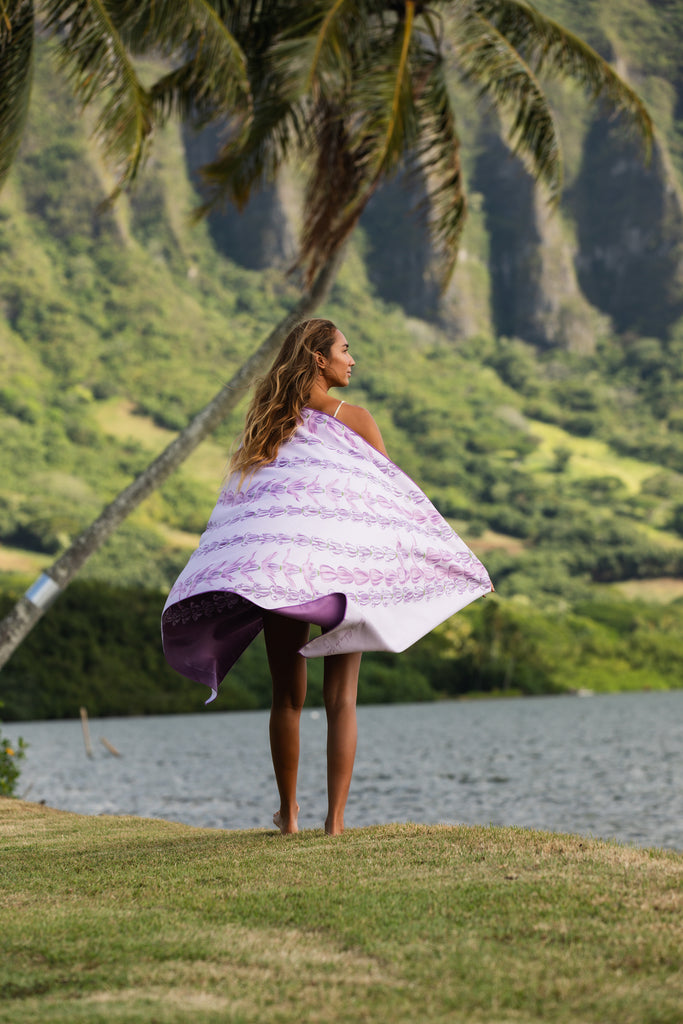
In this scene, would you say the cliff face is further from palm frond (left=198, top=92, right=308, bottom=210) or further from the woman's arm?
the woman's arm

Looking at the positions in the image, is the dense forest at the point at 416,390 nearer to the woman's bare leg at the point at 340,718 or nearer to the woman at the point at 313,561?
the woman at the point at 313,561

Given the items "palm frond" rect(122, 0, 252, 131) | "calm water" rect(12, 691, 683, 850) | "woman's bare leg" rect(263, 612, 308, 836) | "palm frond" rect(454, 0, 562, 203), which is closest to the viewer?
"woman's bare leg" rect(263, 612, 308, 836)

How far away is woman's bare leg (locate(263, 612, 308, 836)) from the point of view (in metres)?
5.23

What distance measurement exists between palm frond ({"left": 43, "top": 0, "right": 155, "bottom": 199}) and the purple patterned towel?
7.25 m

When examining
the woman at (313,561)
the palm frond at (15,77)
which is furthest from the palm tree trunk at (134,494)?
the woman at (313,561)

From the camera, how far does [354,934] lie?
347cm

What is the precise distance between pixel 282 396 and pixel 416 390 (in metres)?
149

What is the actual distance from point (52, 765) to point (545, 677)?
223 feet

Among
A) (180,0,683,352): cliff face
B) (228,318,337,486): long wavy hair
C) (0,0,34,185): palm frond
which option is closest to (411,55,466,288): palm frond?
(0,0,34,185): palm frond

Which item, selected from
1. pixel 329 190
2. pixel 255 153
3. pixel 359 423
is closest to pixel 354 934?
pixel 359 423

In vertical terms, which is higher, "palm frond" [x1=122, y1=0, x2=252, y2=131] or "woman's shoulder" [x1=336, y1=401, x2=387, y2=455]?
"palm frond" [x1=122, y1=0, x2=252, y2=131]

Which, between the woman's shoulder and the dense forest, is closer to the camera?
the woman's shoulder

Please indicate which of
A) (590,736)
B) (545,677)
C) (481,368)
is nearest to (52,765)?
(590,736)

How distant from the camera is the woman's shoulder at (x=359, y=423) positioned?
5508 mm
